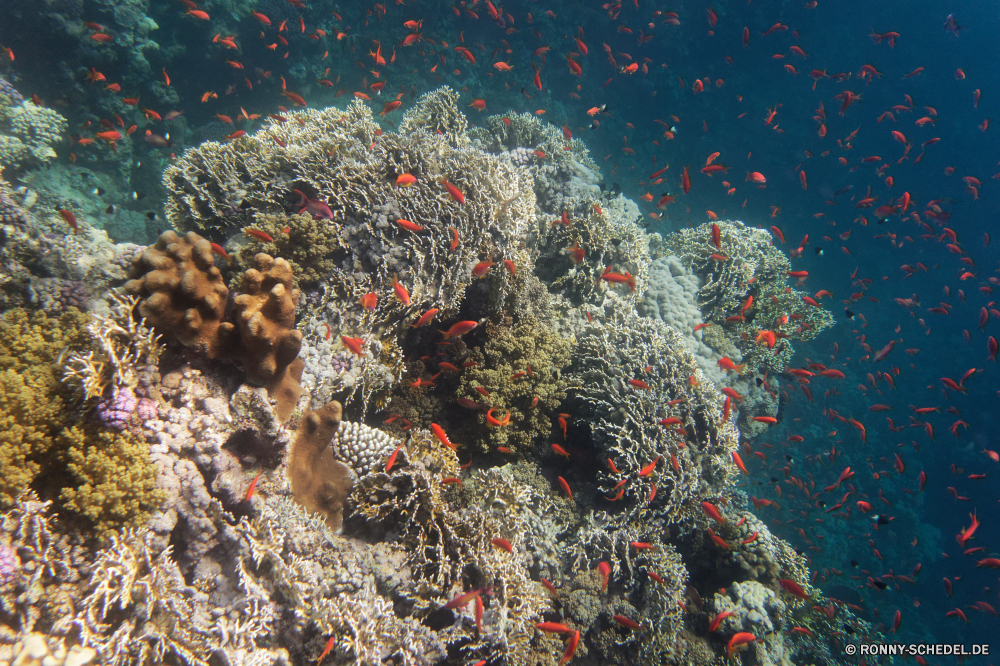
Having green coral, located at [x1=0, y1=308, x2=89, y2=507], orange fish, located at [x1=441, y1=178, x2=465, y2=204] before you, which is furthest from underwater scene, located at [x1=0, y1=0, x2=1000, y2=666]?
orange fish, located at [x1=441, y1=178, x2=465, y2=204]

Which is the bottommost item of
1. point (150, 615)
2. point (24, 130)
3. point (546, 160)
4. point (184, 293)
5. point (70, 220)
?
point (150, 615)

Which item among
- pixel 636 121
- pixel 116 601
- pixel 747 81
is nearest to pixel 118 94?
pixel 116 601

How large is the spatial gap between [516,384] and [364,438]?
1.98 meters

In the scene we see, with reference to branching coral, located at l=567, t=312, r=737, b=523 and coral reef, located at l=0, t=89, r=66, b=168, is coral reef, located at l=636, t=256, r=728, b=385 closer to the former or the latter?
branching coral, located at l=567, t=312, r=737, b=523

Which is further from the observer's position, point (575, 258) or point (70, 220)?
point (575, 258)

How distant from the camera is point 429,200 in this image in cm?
508

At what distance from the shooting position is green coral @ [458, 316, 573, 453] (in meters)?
4.92

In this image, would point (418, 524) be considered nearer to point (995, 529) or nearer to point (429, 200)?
point (429, 200)

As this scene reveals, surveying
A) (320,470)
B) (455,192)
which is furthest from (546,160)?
(320,470)

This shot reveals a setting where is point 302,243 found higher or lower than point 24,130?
lower

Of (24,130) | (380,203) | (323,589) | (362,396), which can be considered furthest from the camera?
(24,130)

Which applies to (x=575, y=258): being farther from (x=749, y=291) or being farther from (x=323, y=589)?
(x=749, y=291)

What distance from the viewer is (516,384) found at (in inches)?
201

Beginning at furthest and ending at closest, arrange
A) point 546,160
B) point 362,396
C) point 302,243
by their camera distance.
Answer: point 546,160
point 302,243
point 362,396
